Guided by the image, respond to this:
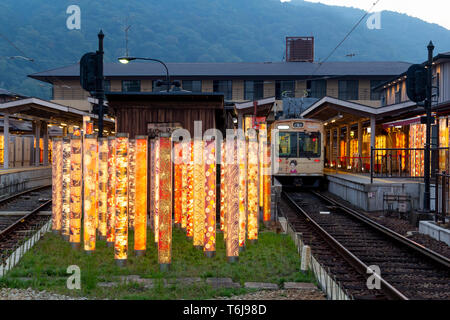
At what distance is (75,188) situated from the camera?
352 inches

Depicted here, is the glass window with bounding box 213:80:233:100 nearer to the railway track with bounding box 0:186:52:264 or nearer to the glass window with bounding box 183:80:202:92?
the glass window with bounding box 183:80:202:92

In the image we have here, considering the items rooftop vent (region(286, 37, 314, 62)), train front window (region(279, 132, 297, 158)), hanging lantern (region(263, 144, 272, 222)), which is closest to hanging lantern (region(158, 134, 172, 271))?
hanging lantern (region(263, 144, 272, 222))

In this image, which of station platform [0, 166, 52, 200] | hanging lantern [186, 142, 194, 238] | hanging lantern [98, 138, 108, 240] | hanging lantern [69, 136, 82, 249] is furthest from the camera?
station platform [0, 166, 52, 200]

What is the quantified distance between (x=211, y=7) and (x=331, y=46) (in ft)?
168

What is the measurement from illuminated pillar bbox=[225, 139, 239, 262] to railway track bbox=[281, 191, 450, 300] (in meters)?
1.74

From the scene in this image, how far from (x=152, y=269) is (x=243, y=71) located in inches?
1602

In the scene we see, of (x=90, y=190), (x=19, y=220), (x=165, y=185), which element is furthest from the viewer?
(x=19, y=220)

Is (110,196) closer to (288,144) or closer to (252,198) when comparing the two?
(252,198)

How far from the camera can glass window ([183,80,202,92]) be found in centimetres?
4662

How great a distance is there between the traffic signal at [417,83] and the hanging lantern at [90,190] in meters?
Answer: 10.5

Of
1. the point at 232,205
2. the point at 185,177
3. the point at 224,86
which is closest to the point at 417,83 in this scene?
the point at 185,177

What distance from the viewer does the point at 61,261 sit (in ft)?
26.6
